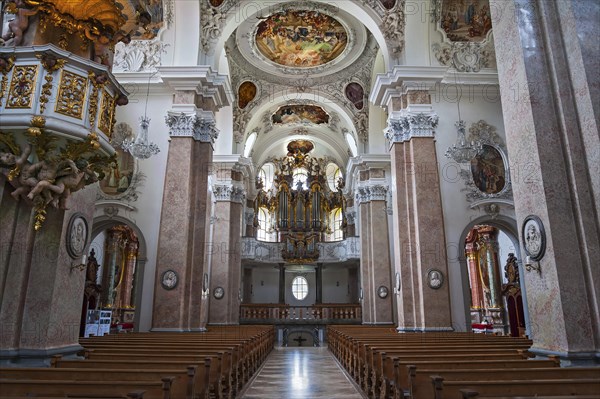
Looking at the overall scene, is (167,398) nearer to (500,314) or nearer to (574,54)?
(574,54)

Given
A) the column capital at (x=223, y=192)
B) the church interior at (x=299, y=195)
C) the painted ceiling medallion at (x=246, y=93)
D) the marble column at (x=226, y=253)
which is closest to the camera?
the church interior at (x=299, y=195)

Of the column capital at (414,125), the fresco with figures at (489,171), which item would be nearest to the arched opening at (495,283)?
the fresco with figures at (489,171)

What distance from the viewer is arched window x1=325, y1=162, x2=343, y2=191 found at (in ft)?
89.1

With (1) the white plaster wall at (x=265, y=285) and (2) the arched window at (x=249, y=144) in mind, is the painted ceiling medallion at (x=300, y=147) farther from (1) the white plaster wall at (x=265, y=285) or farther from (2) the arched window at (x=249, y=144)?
(1) the white plaster wall at (x=265, y=285)

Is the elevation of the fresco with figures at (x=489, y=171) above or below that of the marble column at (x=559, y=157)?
above

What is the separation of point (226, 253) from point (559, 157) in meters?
13.7

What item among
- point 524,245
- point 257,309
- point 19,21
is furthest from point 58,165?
point 257,309

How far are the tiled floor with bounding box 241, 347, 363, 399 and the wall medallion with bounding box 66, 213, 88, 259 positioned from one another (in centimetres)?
330

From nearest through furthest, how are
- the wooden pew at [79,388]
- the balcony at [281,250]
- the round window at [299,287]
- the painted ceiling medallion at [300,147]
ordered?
the wooden pew at [79,388], the balcony at [281,250], the painted ceiling medallion at [300,147], the round window at [299,287]

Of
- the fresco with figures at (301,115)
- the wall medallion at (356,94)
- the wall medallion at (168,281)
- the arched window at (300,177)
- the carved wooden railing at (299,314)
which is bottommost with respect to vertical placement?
the carved wooden railing at (299,314)

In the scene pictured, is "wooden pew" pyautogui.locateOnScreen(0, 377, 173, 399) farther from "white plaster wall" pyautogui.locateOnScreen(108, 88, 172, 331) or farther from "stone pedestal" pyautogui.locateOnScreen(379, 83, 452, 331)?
"stone pedestal" pyautogui.locateOnScreen(379, 83, 452, 331)

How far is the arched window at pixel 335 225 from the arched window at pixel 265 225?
11.7 feet

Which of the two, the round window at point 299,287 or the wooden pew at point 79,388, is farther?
the round window at point 299,287

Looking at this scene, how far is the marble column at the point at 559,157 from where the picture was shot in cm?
486
